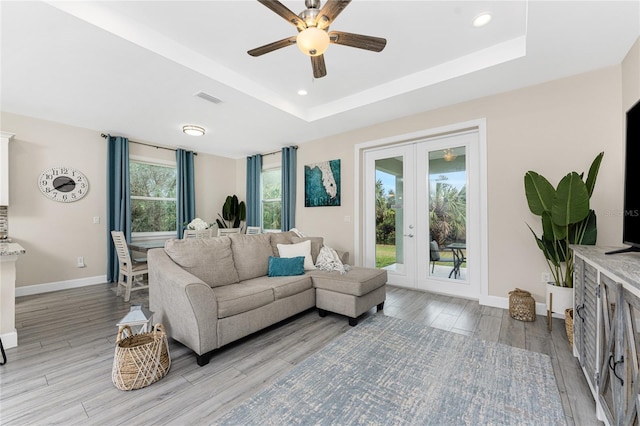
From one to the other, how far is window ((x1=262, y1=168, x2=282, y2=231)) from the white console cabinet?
519 centimetres

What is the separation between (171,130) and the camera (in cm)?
475

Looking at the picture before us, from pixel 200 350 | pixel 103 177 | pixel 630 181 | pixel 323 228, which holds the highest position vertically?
pixel 103 177

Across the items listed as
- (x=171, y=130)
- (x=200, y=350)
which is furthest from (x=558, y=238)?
(x=171, y=130)

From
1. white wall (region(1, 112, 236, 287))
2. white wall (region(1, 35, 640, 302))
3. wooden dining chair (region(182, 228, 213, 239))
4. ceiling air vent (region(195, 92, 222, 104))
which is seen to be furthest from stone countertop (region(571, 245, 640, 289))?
white wall (region(1, 112, 236, 287))

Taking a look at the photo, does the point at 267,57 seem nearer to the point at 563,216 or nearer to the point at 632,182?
the point at 632,182

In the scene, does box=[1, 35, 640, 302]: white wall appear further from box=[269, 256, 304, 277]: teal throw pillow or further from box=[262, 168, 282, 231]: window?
box=[269, 256, 304, 277]: teal throw pillow

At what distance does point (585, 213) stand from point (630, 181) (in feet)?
2.49

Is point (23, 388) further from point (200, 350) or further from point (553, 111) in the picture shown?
point (553, 111)

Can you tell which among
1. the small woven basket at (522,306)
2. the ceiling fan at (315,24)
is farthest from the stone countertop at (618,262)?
the ceiling fan at (315,24)

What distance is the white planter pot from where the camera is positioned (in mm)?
2549

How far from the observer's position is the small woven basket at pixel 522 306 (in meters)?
2.88

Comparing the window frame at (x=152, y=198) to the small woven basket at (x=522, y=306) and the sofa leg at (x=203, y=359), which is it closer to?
the sofa leg at (x=203, y=359)

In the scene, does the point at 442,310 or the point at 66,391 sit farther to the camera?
the point at 442,310

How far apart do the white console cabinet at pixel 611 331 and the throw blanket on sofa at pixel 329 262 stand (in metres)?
2.05
